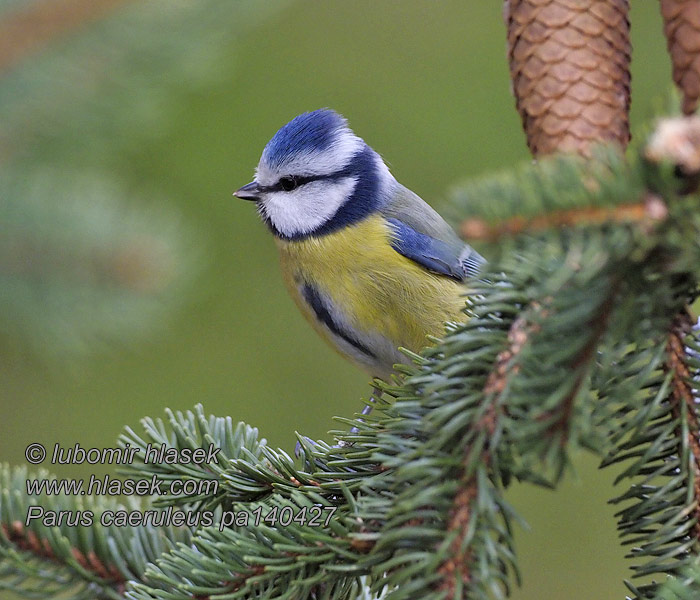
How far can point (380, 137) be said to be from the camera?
2.22 metres

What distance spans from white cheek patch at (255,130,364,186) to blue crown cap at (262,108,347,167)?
1 centimetres

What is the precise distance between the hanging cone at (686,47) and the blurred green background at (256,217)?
1.37 m

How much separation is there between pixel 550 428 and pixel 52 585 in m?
0.58

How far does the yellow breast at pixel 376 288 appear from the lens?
1354mm

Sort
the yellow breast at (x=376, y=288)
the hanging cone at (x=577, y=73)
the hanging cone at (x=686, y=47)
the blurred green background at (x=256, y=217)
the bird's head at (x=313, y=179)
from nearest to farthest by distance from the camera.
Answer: the hanging cone at (x=686, y=47) < the hanging cone at (x=577, y=73) < the yellow breast at (x=376, y=288) < the bird's head at (x=313, y=179) < the blurred green background at (x=256, y=217)

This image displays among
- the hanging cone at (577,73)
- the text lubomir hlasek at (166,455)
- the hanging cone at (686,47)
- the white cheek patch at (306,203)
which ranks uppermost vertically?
the white cheek patch at (306,203)

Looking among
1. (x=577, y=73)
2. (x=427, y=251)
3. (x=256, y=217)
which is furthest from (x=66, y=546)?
(x=256, y=217)

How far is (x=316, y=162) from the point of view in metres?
1.54

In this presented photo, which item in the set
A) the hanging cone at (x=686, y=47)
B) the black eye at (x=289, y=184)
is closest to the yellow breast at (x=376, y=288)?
the black eye at (x=289, y=184)

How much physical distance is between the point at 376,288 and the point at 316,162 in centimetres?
32

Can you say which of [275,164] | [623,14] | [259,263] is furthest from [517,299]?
[259,263]

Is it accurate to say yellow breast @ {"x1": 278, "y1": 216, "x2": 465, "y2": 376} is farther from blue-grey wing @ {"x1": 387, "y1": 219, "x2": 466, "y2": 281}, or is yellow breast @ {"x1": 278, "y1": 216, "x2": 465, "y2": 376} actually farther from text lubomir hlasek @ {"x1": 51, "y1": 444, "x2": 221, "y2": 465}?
text lubomir hlasek @ {"x1": 51, "y1": 444, "x2": 221, "y2": 465}

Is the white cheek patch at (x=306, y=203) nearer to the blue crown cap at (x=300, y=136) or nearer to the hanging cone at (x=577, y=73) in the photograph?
the blue crown cap at (x=300, y=136)

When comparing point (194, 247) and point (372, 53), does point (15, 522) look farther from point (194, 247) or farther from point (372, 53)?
point (372, 53)
